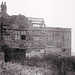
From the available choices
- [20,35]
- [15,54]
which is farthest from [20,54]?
[20,35]

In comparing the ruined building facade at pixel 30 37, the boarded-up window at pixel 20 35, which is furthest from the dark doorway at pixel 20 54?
the boarded-up window at pixel 20 35

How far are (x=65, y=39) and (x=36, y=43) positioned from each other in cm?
488

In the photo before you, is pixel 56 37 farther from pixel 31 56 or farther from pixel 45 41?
pixel 31 56

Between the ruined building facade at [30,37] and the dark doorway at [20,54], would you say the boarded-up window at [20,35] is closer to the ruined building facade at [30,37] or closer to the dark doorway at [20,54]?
the ruined building facade at [30,37]

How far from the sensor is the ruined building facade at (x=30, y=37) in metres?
22.2

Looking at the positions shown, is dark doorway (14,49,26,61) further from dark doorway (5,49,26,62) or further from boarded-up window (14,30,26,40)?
boarded-up window (14,30,26,40)

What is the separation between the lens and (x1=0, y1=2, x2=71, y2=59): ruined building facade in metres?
22.2

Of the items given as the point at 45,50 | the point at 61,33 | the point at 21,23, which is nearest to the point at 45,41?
the point at 45,50

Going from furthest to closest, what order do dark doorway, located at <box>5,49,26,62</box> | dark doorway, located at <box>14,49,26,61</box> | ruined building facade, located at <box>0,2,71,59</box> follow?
ruined building facade, located at <box>0,2,71,59</box> < dark doorway, located at <box>14,49,26,61</box> < dark doorway, located at <box>5,49,26,62</box>

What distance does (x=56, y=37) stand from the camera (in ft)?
78.4

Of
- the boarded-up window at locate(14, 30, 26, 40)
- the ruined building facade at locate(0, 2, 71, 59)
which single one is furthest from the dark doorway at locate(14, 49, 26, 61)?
the boarded-up window at locate(14, 30, 26, 40)

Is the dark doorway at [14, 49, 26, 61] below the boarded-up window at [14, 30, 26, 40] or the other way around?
below

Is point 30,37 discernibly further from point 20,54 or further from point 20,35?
point 20,54

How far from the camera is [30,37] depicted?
22.8 meters
